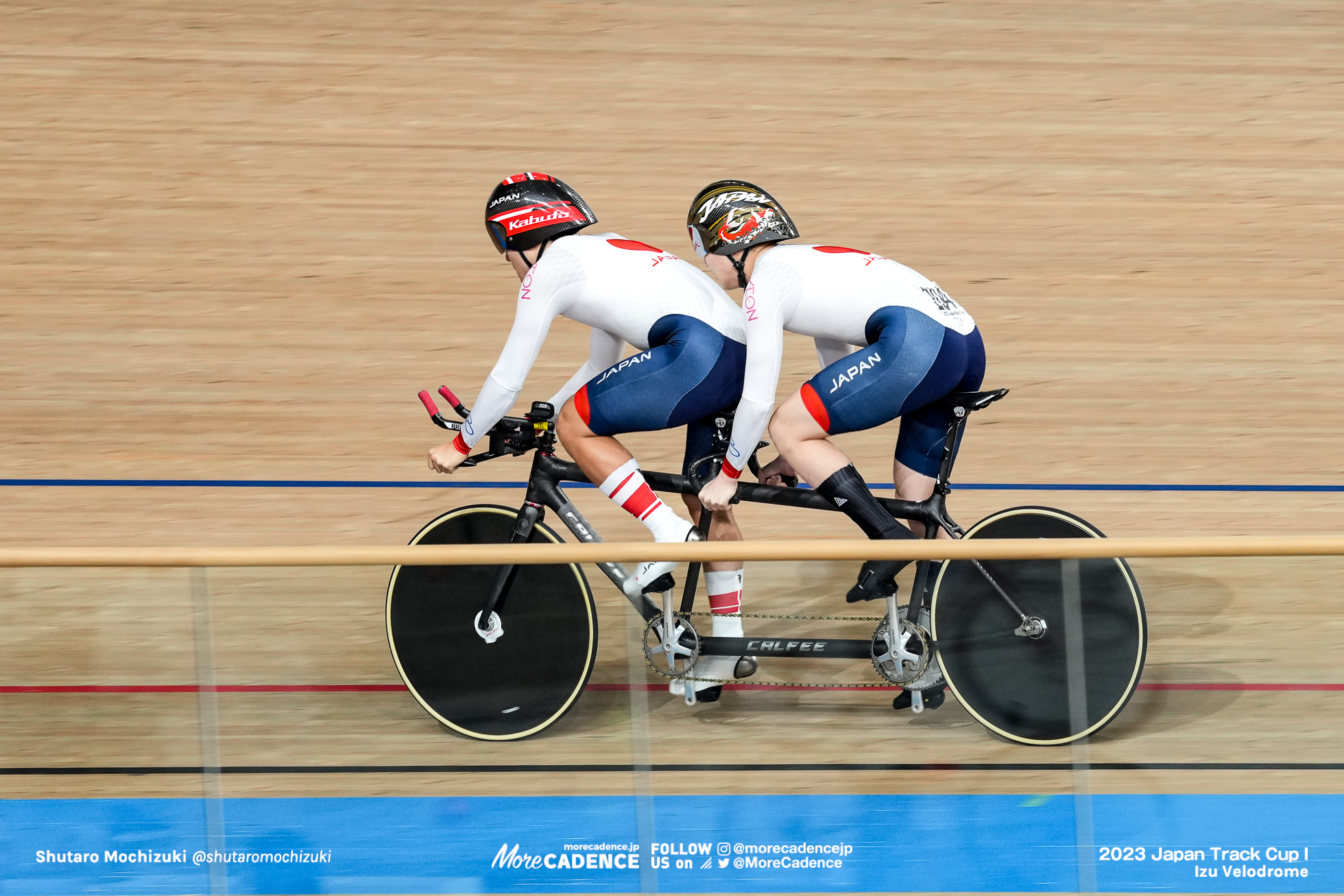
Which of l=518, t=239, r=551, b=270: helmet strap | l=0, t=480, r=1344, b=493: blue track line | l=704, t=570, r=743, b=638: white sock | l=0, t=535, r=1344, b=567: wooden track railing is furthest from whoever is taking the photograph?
l=0, t=480, r=1344, b=493: blue track line

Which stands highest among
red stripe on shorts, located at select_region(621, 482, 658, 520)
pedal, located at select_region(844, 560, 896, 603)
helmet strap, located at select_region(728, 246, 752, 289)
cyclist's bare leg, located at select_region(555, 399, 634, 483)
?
helmet strap, located at select_region(728, 246, 752, 289)

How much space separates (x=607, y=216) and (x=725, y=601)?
2.76 meters

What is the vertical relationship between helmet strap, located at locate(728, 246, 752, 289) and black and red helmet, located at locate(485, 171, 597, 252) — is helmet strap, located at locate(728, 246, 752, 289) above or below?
below

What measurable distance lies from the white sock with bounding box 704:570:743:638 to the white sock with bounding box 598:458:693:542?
40 centimetres

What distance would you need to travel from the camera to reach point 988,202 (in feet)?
16.8

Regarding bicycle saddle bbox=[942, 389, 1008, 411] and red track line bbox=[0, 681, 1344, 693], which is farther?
bicycle saddle bbox=[942, 389, 1008, 411]

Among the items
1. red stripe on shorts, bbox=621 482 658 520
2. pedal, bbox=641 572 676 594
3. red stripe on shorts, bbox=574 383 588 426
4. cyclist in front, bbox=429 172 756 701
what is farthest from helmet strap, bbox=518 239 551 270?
pedal, bbox=641 572 676 594

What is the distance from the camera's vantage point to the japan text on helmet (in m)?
2.97

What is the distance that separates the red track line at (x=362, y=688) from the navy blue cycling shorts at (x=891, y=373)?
72 cm

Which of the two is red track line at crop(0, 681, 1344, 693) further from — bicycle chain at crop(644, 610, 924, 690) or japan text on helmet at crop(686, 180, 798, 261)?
japan text on helmet at crop(686, 180, 798, 261)

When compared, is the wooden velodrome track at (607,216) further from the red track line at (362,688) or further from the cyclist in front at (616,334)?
the red track line at (362,688)

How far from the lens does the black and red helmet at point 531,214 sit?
121 inches

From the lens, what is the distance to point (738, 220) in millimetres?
2975

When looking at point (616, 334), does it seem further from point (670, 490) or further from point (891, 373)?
point (891, 373)
